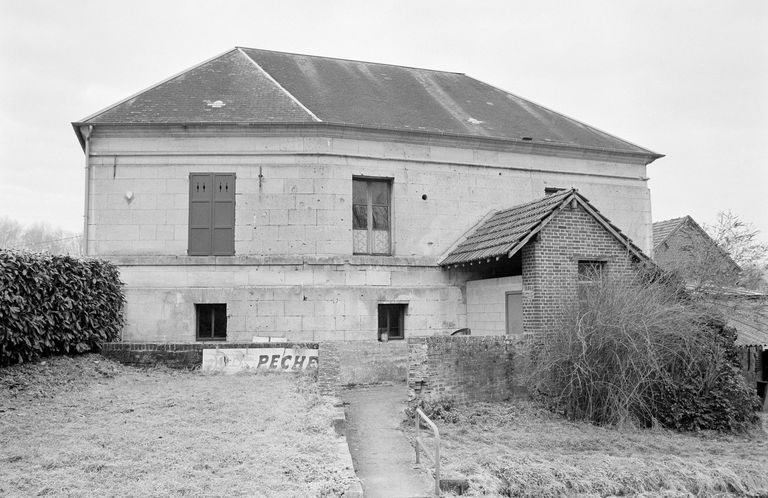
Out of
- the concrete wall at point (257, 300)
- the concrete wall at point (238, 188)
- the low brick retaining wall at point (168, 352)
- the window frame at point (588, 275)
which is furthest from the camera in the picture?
the concrete wall at point (238, 188)

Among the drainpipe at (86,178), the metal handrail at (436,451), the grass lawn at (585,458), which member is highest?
the drainpipe at (86,178)

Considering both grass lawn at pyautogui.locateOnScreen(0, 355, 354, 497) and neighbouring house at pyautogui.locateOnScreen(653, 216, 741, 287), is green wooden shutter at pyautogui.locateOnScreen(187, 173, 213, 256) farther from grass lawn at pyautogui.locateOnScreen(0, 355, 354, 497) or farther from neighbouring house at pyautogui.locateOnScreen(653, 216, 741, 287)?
neighbouring house at pyautogui.locateOnScreen(653, 216, 741, 287)

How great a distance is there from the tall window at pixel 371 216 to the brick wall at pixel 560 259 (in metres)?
4.75

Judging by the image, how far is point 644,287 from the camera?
523 inches

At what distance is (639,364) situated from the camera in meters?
11.9

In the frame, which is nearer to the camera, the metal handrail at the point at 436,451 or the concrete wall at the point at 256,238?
the metal handrail at the point at 436,451

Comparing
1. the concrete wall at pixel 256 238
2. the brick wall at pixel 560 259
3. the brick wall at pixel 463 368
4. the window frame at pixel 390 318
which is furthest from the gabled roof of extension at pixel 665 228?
the brick wall at pixel 463 368

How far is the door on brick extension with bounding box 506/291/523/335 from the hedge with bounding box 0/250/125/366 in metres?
9.31

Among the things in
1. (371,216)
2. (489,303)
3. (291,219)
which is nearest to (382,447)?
(489,303)

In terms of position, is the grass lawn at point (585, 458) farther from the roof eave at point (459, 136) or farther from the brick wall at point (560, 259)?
the roof eave at point (459, 136)

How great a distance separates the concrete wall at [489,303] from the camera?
628 inches

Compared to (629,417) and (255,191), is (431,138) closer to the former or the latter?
(255,191)

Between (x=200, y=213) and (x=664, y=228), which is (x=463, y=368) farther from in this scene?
(x=664, y=228)

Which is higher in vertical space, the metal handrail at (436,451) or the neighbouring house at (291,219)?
the neighbouring house at (291,219)
